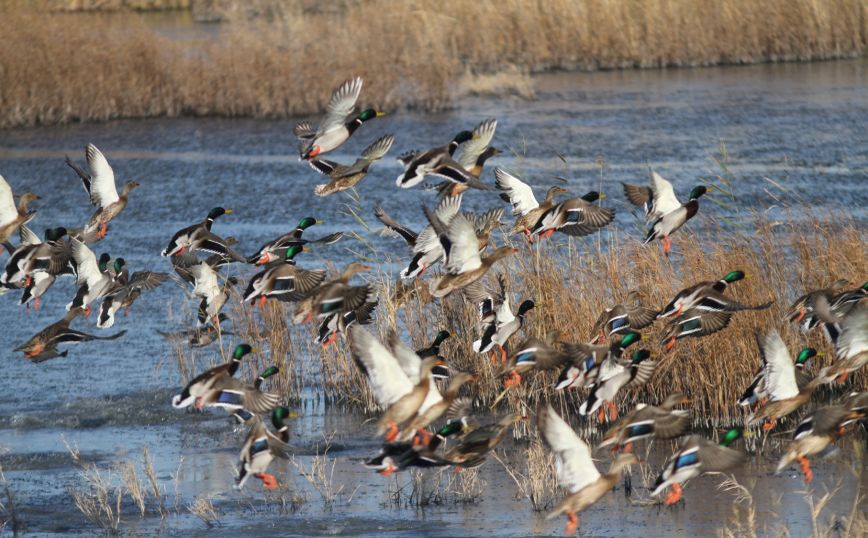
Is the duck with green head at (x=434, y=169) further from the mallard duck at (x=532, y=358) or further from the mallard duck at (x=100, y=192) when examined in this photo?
the mallard duck at (x=100, y=192)

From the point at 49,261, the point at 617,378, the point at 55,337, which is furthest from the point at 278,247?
the point at 617,378

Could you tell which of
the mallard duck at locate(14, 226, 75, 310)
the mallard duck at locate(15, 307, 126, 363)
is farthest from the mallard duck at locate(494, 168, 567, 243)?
the mallard duck at locate(14, 226, 75, 310)

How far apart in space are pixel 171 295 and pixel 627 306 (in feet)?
22.8

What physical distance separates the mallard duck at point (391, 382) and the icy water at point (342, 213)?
1.47 m

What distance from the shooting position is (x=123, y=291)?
1073cm

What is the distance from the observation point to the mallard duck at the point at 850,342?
27.9 feet

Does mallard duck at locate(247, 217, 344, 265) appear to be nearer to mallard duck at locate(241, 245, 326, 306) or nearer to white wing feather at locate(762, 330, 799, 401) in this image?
mallard duck at locate(241, 245, 326, 306)

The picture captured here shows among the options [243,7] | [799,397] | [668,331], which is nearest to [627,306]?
[668,331]

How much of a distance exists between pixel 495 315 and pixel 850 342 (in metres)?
2.46

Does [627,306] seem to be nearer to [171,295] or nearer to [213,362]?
[213,362]

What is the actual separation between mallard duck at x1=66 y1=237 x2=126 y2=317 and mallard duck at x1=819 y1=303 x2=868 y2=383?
5.28m

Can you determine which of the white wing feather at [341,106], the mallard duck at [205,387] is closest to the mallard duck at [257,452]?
the mallard duck at [205,387]

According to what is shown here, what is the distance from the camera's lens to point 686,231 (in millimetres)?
11422

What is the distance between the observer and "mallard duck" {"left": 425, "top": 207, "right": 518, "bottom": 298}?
862 cm
